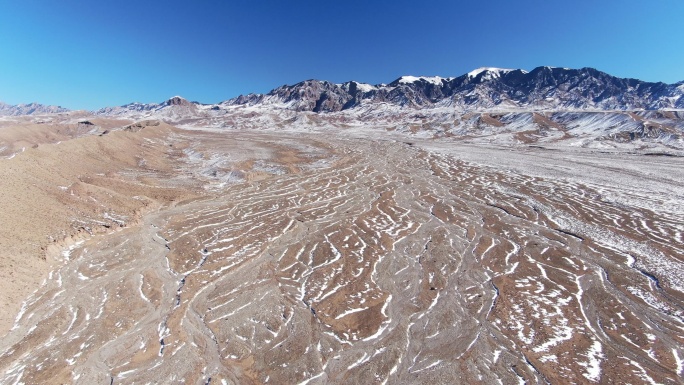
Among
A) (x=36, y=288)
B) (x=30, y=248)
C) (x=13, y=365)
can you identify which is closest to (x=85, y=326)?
(x=13, y=365)

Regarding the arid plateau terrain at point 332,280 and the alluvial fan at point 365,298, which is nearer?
the alluvial fan at point 365,298

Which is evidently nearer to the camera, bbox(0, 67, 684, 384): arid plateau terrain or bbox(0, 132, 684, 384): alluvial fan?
bbox(0, 132, 684, 384): alluvial fan

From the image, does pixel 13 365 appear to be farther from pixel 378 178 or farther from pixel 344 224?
pixel 378 178

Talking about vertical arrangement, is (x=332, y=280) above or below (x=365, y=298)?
above

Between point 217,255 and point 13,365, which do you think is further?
point 217,255
